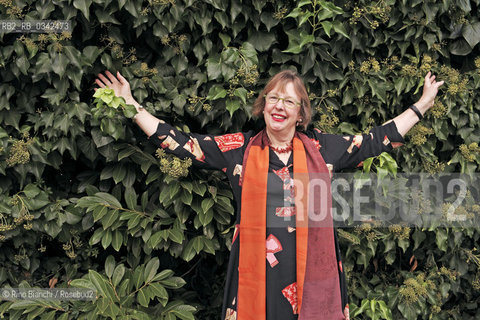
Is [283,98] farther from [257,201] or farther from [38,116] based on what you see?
[38,116]

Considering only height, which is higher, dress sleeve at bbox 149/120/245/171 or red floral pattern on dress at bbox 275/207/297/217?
dress sleeve at bbox 149/120/245/171

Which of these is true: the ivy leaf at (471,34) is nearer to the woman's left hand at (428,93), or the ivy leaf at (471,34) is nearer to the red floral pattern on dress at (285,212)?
the woman's left hand at (428,93)

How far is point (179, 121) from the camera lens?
304 centimetres

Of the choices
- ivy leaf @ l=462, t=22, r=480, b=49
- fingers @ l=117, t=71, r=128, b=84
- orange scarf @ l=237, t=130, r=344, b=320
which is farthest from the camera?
ivy leaf @ l=462, t=22, r=480, b=49

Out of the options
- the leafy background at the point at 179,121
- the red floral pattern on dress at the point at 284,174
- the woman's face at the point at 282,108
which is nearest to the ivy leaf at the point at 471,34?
the leafy background at the point at 179,121

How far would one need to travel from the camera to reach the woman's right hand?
278 cm

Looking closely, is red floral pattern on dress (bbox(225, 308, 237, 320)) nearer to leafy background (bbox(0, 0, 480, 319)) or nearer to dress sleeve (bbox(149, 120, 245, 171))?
leafy background (bbox(0, 0, 480, 319))

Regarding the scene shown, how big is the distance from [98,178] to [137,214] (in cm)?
37

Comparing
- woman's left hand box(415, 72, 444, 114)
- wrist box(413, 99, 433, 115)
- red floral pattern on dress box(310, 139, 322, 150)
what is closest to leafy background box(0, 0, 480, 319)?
woman's left hand box(415, 72, 444, 114)

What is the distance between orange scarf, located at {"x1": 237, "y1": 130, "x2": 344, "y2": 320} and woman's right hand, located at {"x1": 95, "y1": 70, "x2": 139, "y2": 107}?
2.37 ft

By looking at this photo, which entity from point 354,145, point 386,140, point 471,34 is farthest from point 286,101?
point 471,34

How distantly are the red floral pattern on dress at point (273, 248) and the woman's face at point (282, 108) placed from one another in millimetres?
565

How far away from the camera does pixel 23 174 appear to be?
9.47ft

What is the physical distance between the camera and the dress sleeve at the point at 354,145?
281cm
